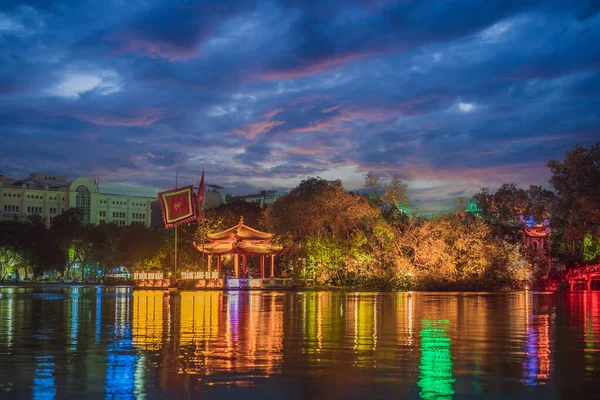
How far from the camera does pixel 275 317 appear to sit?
76.8 feet

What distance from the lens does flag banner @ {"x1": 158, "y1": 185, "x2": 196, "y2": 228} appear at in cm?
6053

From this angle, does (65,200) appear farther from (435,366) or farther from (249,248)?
(435,366)

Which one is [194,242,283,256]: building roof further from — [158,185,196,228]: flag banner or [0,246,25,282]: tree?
[0,246,25,282]: tree

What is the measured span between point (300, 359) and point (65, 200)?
6302 inches

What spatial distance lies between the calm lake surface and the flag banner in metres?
39.4

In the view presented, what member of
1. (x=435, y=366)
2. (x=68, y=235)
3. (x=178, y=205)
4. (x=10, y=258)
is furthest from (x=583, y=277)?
A: (x=68, y=235)

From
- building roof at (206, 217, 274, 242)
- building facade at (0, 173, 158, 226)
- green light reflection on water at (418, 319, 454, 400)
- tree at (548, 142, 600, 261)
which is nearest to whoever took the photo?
green light reflection on water at (418, 319, 454, 400)

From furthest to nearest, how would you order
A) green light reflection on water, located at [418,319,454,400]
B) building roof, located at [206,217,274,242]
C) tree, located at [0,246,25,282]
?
1. tree, located at [0,246,25,282]
2. building roof, located at [206,217,274,242]
3. green light reflection on water, located at [418,319,454,400]

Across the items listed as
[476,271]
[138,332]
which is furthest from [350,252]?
[138,332]

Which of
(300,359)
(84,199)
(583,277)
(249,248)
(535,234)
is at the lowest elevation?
(583,277)

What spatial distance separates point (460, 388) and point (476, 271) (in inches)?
1834

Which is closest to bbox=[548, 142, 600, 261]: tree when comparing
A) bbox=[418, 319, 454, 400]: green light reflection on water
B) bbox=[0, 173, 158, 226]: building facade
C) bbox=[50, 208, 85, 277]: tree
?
bbox=[418, 319, 454, 400]: green light reflection on water

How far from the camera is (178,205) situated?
61.3 m

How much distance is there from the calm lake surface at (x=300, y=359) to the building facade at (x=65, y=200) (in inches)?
5521
